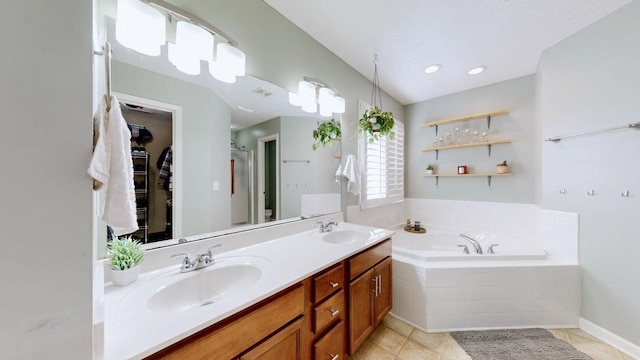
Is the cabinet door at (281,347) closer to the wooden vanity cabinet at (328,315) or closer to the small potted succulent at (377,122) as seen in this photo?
the wooden vanity cabinet at (328,315)

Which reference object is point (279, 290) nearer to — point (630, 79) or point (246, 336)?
point (246, 336)

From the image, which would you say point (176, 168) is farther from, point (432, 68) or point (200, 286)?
point (432, 68)

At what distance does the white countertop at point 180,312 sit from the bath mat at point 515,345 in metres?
1.25

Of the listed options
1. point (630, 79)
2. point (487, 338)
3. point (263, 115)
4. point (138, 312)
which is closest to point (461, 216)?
point (487, 338)

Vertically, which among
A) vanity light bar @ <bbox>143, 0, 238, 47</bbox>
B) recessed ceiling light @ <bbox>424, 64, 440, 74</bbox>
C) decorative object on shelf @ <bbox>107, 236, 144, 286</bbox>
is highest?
recessed ceiling light @ <bbox>424, 64, 440, 74</bbox>

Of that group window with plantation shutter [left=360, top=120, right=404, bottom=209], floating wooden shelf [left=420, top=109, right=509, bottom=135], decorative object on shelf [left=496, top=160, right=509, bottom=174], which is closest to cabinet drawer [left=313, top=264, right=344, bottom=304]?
window with plantation shutter [left=360, top=120, right=404, bottom=209]

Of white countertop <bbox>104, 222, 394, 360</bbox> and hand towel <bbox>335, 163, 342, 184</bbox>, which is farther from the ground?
hand towel <bbox>335, 163, 342, 184</bbox>

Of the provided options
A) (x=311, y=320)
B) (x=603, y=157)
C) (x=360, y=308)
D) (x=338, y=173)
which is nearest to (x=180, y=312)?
(x=311, y=320)

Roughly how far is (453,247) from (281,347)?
8.75 ft

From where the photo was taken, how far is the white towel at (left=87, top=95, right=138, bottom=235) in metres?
0.52

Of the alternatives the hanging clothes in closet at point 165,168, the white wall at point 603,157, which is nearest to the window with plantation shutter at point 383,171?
the white wall at point 603,157

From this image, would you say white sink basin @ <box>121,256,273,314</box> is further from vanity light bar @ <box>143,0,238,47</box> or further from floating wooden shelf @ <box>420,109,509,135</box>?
floating wooden shelf @ <box>420,109,509,135</box>

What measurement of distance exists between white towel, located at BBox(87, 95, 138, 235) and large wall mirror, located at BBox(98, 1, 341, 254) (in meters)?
0.50

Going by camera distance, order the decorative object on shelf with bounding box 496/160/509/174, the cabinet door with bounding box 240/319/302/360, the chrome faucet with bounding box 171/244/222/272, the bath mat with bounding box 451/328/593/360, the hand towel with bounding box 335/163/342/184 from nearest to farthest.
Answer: the cabinet door with bounding box 240/319/302/360 → the chrome faucet with bounding box 171/244/222/272 → the bath mat with bounding box 451/328/593/360 → the hand towel with bounding box 335/163/342/184 → the decorative object on shelf with bounding box 496/160/509/174
